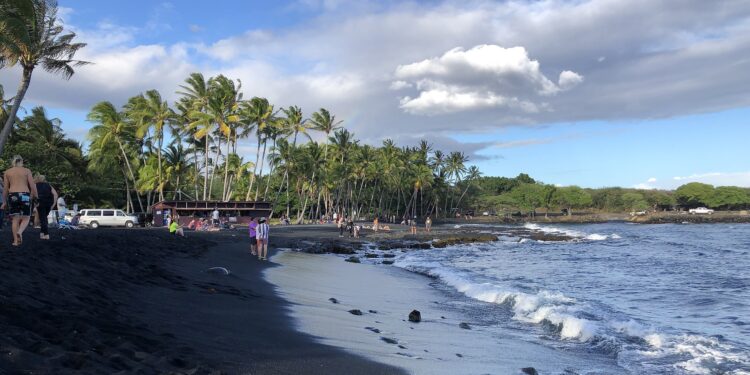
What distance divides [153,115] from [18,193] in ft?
133

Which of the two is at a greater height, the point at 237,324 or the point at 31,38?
the point at 31,38

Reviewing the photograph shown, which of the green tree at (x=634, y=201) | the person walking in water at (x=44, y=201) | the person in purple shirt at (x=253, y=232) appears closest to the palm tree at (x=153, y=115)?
the person in purple shirt at (x=253, y=232)

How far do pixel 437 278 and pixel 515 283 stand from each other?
2841mm

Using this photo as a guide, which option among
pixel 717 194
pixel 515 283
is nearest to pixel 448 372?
pixel 515 283

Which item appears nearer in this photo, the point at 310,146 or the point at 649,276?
the point at 649,276

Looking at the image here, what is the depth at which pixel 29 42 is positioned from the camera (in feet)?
66.6

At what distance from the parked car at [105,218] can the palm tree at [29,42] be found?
1291 cm

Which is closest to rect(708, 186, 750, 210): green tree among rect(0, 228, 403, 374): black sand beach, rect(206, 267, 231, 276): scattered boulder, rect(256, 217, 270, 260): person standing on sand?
rect(256, 217, 270, 260): person standing on sand

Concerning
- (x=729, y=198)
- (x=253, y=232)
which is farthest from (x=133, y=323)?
(x=729, y=198)

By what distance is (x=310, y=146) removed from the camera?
64.2 m

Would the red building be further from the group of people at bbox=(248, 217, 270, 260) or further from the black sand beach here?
the black sand beach

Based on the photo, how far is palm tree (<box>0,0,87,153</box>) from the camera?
18.8m

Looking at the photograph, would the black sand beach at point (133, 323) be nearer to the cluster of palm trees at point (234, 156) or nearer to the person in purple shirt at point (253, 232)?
the person in purple shirt at point (253, 232)

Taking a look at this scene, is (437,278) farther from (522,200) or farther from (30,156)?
(522,200)
